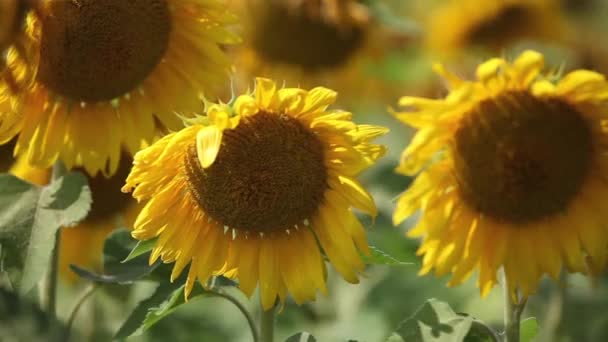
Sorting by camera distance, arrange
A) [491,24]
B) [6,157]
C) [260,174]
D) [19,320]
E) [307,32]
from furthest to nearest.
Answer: [491,24] → [307,32] → [6,157] → [260,174] → [19,320]

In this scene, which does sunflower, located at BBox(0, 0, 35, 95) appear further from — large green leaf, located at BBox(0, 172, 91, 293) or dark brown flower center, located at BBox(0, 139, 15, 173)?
dark brown flower center, located at BBox(0, 139, 15, 173)

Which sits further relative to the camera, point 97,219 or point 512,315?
point 97,219

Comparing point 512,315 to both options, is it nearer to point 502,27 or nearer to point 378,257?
point 378,257

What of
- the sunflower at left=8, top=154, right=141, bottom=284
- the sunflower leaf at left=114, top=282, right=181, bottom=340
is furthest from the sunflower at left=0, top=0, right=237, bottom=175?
the sunflower at left=8, top=154, right=141, bottom=284

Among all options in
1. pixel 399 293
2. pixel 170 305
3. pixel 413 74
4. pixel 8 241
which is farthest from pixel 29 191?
pixel 413 74

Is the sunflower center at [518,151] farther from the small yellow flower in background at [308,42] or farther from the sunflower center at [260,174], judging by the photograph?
the small yellow flower in background at [308,42]

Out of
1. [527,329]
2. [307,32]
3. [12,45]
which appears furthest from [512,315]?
[307,32]

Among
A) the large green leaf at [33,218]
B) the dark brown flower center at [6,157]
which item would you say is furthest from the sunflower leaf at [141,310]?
the dark brown flower center at [6,157]

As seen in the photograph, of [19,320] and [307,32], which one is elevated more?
[19,320]
